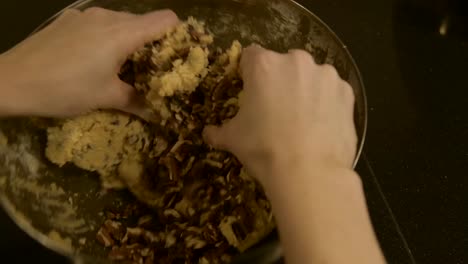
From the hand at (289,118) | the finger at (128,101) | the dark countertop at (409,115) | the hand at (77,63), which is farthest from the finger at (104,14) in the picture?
the dark countertop at (409,115)

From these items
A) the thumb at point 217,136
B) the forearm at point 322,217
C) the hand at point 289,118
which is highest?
the hand at point 289,118

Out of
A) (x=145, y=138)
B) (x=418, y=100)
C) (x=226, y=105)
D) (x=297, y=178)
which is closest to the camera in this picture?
(x=297, y=178)

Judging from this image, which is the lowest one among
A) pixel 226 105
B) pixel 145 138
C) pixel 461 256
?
pixel 461 256

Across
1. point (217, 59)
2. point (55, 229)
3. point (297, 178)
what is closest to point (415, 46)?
point (217, 59)

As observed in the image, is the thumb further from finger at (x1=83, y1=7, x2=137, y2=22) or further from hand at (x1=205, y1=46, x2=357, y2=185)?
finger at (x1=83, y1=7, x2=137, y2=22)

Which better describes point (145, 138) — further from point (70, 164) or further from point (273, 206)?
point (273, 206)

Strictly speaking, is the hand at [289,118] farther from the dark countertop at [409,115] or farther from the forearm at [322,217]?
the dark countertop at [409,115]
